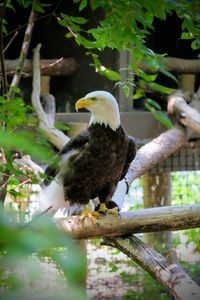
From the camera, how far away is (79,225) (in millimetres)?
2225

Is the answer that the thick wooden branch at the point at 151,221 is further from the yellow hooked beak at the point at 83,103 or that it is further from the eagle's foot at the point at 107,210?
the yellow hooked beak at the point at 83,103

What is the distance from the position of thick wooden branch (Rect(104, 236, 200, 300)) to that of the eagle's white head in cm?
54

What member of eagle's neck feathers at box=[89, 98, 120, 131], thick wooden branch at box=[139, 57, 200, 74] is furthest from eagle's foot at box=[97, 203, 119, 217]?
thick wooden branch at box=[139, 57, 200, 74]

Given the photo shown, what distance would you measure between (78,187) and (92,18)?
1.65 meters

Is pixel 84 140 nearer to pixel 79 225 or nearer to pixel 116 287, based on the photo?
pixel 79 225

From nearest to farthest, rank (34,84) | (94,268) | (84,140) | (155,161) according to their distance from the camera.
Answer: (84,140)
(155,161)
(34,84)
(94,268)

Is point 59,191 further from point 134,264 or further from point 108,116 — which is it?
point 134,264

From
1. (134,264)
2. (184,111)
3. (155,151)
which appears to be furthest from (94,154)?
(134,264)

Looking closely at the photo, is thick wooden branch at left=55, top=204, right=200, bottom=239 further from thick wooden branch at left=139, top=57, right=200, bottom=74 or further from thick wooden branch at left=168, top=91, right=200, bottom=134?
thick wooden branch at left=139, top=57, right=200, bottom=74

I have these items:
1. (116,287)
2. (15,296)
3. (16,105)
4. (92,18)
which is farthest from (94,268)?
(15,296)

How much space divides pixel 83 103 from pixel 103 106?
0.33 feet

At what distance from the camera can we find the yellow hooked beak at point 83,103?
239cm

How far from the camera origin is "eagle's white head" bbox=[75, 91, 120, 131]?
2404 millimetres

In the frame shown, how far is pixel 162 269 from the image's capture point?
2.03 m
